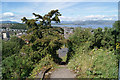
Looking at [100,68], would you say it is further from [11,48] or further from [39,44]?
[11,48]

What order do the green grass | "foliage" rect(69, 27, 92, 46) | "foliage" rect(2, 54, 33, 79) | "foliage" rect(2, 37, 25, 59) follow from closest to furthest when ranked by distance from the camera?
the green grass
"foliage" rect(2, 54, 33, 79)
"foliage" rect(69, 27, 92, 46)
"foliage" rect(2, 37, 25, 59)

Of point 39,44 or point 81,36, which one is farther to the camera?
point 81,36

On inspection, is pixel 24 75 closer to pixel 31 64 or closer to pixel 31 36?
pixel 31 64

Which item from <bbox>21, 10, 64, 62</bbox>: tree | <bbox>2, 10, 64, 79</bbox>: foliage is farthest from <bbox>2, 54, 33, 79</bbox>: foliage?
<bbox>21, 10, 64, 62</bbox>: tree

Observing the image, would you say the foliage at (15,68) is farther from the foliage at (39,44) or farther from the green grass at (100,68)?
the green grass at (100,68)

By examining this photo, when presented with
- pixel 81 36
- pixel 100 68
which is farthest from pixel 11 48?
pixel 100 68

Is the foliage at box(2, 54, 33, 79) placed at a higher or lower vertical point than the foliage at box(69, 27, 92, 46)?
lower

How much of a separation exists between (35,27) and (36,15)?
1.86 ft

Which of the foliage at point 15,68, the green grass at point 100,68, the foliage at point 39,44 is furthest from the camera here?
the foliage at point 39,44

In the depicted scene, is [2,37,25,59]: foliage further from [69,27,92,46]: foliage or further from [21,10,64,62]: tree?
[69,27,92,46]: foliage

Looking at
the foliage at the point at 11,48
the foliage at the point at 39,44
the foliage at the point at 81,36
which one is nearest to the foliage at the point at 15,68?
the foliage at the point at 39,44

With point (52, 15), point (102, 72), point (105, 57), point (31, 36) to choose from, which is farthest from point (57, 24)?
point (102, 72)

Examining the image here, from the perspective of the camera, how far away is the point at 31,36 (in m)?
4.64

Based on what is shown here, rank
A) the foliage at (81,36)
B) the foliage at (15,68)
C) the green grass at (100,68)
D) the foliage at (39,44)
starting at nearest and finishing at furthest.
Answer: the green grass at (100,68) → the foliage at (15,68) → the foliage at (39,44) → the foliage at (81,36)
